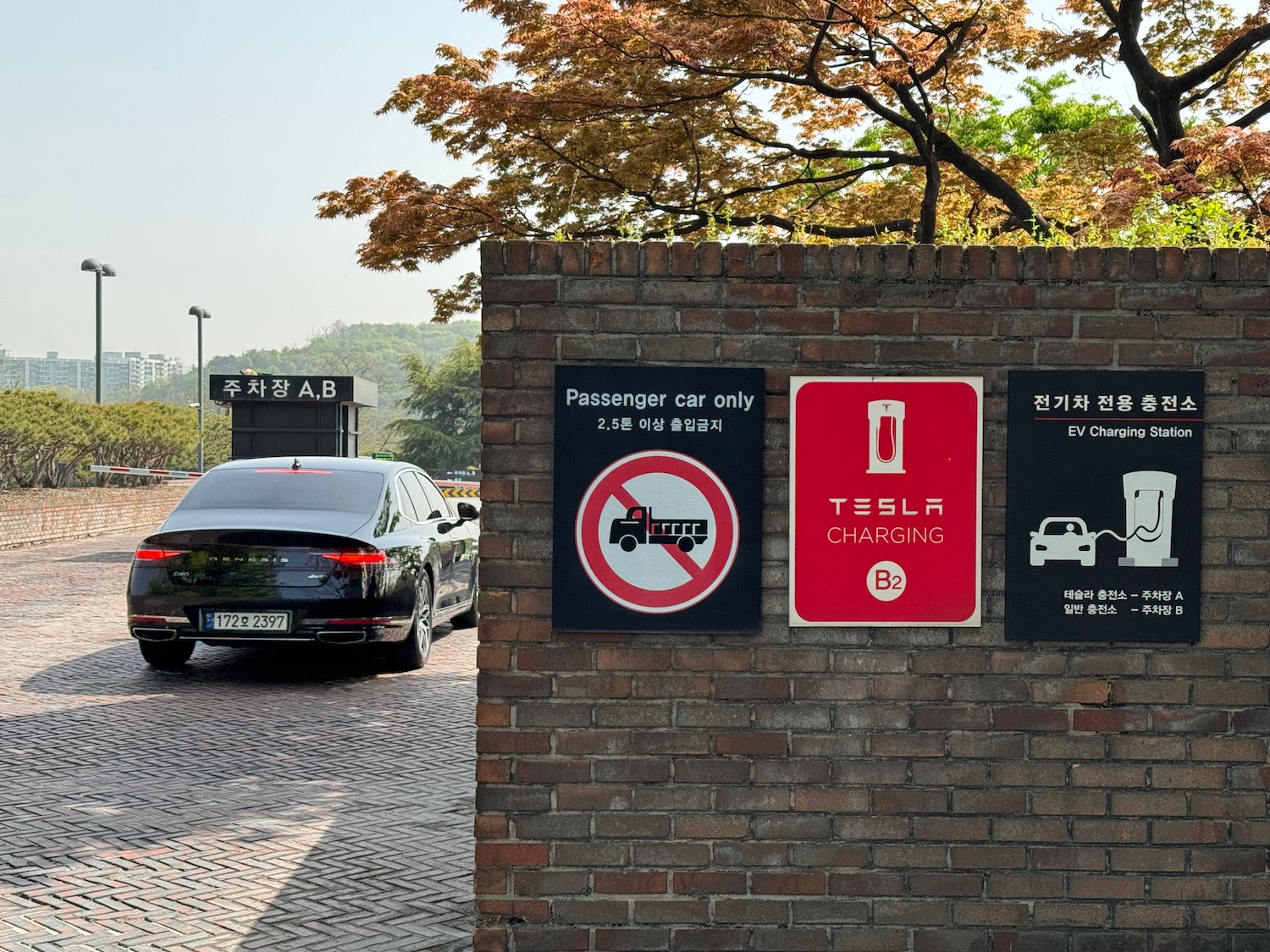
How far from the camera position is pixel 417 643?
10.5 meters

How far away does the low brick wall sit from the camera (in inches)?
932

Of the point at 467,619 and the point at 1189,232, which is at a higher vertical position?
the point at 1189,232

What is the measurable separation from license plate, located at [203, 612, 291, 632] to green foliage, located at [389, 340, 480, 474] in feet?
261

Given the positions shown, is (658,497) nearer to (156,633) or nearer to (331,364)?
(156,633)

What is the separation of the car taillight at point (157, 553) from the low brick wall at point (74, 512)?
14.7 m

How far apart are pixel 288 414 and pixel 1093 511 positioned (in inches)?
768

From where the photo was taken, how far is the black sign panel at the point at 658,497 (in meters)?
4.24

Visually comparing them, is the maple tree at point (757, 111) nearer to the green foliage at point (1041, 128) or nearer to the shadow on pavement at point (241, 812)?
the green foliage at point (1041, 128)

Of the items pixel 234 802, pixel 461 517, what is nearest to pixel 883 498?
pixel 234 802

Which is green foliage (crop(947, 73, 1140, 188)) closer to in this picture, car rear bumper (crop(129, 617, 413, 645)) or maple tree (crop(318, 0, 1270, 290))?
maple tree (crop(318, 0, 1270, 290))

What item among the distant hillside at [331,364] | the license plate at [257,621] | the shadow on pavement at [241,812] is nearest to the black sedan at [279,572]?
the license plate at [257,621]

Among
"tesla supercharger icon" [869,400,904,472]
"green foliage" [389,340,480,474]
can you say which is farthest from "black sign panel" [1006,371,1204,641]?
"green foliage" [389,340,480,474]

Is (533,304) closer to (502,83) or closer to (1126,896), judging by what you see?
(1126,896)

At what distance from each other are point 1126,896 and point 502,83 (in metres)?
10.6
